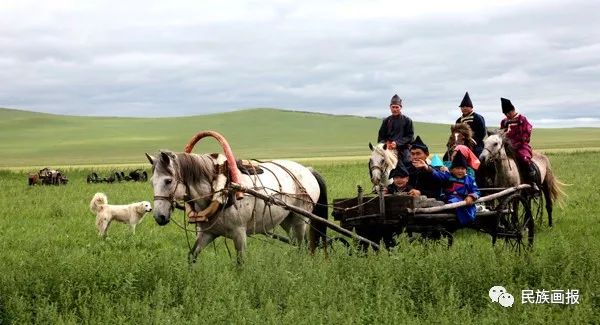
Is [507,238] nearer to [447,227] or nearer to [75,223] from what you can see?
[447,227]

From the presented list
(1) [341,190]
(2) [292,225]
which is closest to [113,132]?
(1) [341,190]

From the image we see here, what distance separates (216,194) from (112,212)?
669 centimetres

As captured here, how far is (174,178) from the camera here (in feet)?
26.9

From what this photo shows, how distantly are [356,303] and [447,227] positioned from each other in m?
3.25

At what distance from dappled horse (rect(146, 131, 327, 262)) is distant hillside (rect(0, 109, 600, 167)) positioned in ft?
274

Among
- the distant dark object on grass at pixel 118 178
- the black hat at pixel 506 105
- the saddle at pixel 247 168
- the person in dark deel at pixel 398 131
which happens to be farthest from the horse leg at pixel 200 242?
the distant dark object on grass at pixel 118 178

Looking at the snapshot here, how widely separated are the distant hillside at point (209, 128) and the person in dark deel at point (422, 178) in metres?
83.3

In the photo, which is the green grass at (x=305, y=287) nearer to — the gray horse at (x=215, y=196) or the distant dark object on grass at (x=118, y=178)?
the gray horse at (x=215, y=196)

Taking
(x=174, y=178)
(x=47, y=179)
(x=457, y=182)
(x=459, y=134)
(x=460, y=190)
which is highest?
(x=459, y=134)

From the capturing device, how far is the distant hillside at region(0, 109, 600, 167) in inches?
3959

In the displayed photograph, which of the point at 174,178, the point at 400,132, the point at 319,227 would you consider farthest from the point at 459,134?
the point at 174,178

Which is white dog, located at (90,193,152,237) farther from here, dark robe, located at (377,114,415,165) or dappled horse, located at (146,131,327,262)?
dark robe, located at (377,114,415,165)

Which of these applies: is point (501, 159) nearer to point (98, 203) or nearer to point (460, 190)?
point (460, 190)

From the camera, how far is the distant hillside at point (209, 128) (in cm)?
10056
